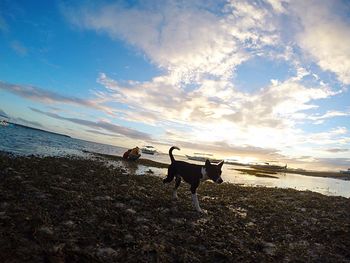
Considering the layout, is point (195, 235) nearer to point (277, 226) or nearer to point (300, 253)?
point (300, 253)

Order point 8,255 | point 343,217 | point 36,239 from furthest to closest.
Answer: point 343,217
point 36,239
point 8,255

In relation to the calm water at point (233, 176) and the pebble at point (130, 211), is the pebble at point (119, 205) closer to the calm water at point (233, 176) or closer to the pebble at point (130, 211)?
the pebble at point (130, 211)

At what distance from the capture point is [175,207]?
11.2 m

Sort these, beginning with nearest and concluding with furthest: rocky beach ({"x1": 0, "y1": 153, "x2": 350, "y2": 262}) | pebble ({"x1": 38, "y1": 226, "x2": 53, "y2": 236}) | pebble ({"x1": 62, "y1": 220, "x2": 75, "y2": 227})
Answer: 1. rocky beach ({"x1": 0, "y1": 153, "x2": 350, "y2": 262})
2. pebble ({"x1": 38, "y1": 226, "x2": 53, "y2": 236})
3. pebble ({"x1": 62, "y1": 220, "x2": 75, "y2": 227})

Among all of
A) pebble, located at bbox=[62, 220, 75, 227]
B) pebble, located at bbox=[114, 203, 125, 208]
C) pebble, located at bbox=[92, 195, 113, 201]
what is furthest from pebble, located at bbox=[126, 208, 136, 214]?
pebble, located at bbox=[62, 220, 75, 227]

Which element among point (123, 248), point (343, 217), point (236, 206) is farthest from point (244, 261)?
point (343, 217)

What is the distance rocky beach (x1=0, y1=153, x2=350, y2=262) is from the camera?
586cm

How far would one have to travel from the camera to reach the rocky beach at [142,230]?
5863mm

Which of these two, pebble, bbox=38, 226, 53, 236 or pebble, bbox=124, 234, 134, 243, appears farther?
pebble, bbox=124, 234, 134, 243

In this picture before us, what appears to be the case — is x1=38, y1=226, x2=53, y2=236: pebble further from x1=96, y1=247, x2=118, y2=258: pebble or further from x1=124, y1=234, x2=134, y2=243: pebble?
x1=124, y1=234, x2=134, y2=243: pebble

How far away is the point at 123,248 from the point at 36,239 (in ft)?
6.24

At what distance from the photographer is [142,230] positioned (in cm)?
762

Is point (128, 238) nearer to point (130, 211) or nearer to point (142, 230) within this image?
point (142, 230)

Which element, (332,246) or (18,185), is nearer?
(332,246)
